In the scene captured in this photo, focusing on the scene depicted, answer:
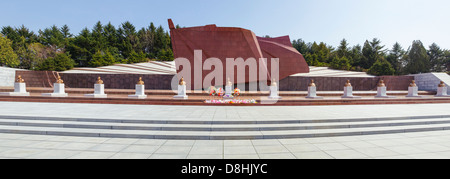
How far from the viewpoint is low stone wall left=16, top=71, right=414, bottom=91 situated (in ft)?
43.4

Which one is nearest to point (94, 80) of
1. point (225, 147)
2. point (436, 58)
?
point (225, 147)

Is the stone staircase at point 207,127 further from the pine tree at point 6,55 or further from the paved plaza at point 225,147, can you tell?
the pine tree at point 6,55

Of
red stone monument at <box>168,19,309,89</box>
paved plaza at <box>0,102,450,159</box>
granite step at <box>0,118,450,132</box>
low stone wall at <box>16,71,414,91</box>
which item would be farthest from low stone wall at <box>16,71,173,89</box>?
paved plaza at <box>0,102,450,159</box>

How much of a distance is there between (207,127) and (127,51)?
3788 centimetres

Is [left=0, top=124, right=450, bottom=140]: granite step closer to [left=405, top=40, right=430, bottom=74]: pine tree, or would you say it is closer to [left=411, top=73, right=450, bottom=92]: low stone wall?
[left=411, top=73, right=450, bottom=92]: low stone wall

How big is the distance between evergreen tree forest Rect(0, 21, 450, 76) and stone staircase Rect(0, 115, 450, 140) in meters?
20.4

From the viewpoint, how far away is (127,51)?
36375 mm

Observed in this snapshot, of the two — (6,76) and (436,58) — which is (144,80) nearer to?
(6,76)

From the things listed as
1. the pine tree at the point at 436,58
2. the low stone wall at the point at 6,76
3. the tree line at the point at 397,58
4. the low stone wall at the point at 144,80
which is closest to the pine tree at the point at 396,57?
the tree line at the point at 397,58

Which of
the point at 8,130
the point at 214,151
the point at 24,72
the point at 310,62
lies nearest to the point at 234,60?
the point at 214,151

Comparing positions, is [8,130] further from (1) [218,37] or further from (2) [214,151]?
(1) [218,37]

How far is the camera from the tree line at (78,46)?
21.3m

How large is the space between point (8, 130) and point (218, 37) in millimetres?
10618

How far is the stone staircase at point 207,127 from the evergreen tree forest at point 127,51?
20360 mm
